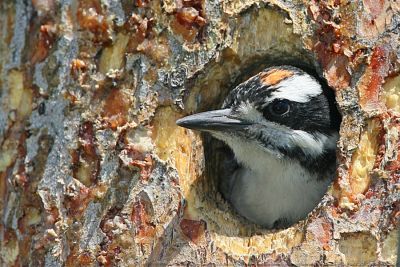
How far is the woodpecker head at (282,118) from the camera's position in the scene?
5539 millimetres

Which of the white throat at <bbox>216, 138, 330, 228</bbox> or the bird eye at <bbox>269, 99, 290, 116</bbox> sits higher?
the bird eye at <bbox>269, 99, 290, 116</bbox>

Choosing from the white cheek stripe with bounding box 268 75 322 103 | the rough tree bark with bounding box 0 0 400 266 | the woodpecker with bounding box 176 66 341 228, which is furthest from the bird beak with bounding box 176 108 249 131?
the white cheek stripe with bounding box 268 75 322 103

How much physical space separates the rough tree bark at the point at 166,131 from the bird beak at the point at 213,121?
0.14 m

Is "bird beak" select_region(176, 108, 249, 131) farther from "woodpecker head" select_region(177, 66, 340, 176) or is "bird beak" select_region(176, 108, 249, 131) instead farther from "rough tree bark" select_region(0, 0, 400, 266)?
"rough tree bark" select_region(0, 0, 400, 266)

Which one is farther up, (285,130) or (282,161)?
(285,130)

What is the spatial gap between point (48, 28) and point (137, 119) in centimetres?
81

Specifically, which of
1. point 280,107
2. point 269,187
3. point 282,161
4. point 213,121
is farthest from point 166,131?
point 269,187

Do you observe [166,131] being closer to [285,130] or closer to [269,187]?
[285,130]

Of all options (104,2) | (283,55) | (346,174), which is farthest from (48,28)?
(346,174)

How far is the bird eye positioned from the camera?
5.54 metres

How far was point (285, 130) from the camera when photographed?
5621 millimetres

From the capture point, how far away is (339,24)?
17.2ft

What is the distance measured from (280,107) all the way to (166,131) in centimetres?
71

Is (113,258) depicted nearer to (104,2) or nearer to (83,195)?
(83,195)
